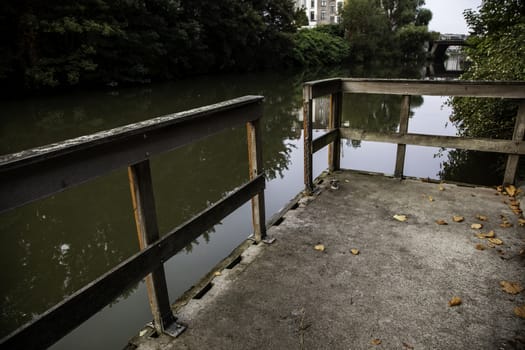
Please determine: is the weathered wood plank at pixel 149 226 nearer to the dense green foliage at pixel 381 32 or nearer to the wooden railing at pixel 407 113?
the wooden railing at pixel 407 113

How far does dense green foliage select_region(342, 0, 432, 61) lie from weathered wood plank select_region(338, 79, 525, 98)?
5324 centimetres

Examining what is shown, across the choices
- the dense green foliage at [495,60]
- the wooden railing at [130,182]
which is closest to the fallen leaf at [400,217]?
the wooden railing at [130,182]

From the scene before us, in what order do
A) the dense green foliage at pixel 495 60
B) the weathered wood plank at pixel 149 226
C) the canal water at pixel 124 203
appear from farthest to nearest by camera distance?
1. the dense green foliage at pixel 495 60
2. the canal water at pixel 124 203
3. the weathered wood plank at pixel 149 226

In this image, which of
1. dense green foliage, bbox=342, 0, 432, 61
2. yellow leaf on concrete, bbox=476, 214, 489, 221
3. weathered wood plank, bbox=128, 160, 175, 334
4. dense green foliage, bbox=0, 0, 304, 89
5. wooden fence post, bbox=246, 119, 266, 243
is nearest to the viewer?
weathered wood plank, bbox=128, 160, 175, 334

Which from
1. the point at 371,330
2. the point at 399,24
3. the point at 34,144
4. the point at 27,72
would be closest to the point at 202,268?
the point at 371,330

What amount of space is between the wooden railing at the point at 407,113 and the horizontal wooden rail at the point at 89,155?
6.69 ft

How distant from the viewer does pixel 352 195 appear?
186 inches

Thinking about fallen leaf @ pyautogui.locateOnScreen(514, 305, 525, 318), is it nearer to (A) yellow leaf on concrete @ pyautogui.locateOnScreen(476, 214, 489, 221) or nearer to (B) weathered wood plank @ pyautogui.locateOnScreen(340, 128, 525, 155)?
(A) yellow leaf on concrete @ pyautogui.locateOnScreen(476, 214, 489, 221)

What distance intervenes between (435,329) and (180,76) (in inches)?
1107

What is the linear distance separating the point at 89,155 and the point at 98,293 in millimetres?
726

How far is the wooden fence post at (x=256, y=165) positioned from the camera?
11.0ft

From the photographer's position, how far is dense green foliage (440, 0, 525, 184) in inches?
266

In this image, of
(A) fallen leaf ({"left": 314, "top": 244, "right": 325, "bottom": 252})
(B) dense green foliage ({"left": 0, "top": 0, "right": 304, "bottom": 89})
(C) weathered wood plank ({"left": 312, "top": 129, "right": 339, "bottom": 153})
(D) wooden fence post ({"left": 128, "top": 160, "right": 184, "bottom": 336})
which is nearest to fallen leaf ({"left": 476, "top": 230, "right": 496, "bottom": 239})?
(A) fallen leaf ({"left": 314, "top": 244, "right": 325, "bottom": 252})

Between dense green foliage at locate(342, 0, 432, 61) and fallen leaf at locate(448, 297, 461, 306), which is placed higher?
dense green foliage at locate(342, 0, 432, 61)
